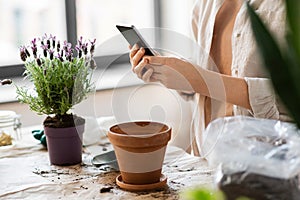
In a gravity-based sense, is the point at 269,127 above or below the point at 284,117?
above

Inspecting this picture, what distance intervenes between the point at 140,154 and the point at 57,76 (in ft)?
1.02

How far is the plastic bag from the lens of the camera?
0.82m

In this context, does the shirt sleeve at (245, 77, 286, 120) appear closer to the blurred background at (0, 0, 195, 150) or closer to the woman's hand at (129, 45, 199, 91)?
the woman's hand at (129, 45, 199, 91)

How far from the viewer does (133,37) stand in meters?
1.38

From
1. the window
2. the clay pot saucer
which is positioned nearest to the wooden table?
the clay pot saucer

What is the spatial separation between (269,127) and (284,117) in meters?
0.60

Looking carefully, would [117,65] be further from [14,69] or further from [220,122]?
[14,69]

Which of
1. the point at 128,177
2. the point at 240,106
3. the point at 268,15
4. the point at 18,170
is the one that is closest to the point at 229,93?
the point at 240,106

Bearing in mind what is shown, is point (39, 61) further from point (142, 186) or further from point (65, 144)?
point (142, 186)

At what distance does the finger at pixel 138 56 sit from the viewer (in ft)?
4.64

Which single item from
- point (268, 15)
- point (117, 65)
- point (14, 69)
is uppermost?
point (268, 15)

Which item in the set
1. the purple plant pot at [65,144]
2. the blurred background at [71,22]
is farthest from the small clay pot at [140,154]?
the blurred background at [71,22]

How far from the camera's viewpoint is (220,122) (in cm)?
102

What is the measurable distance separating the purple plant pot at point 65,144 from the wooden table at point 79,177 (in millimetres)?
23
